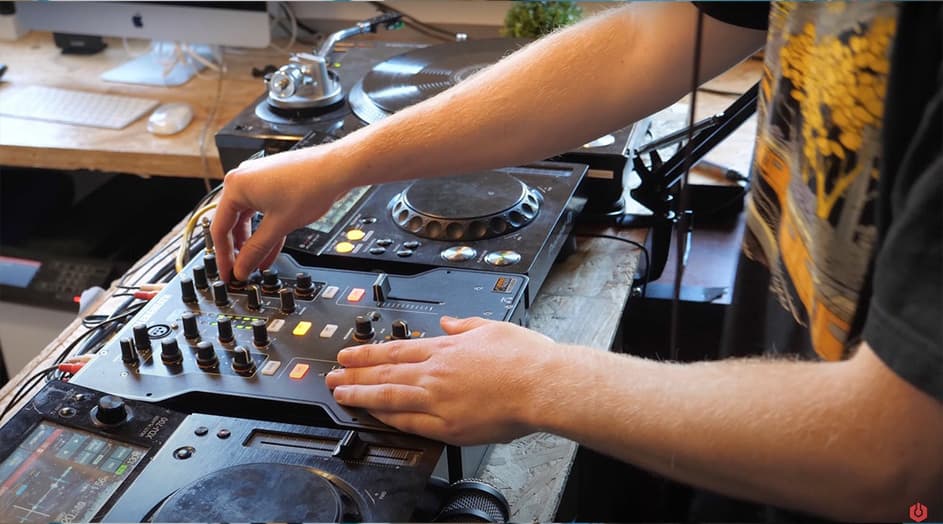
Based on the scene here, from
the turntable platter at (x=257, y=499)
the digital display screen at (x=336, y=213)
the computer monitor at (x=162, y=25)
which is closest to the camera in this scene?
the turntable platter at (x=257, y=499)

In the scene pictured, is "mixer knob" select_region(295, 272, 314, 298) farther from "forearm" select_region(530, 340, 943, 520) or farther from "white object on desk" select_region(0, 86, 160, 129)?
"white object on desk" select_region(0, 86, 160, 129)

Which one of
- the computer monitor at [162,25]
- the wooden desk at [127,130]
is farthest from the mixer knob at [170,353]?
the computer monitor at [162,25]

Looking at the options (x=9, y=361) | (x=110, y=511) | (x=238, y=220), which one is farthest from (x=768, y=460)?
(x=9, y=361)

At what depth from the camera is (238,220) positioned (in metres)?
1.08

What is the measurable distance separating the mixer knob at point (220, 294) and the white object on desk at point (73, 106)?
1.00 metres

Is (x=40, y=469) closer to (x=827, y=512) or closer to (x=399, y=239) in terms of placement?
(x=399, y=239)

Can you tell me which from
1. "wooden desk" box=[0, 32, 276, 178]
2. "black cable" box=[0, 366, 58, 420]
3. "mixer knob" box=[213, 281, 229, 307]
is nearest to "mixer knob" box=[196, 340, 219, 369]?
"mixer knob" box=[213, 281, 229, 307]

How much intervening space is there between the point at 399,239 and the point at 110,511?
0.48 meters

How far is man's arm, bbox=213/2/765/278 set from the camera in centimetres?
100

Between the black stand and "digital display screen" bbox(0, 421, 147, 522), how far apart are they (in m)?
0.75

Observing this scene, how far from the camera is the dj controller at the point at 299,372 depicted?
748 mm

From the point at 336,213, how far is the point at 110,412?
44 cm

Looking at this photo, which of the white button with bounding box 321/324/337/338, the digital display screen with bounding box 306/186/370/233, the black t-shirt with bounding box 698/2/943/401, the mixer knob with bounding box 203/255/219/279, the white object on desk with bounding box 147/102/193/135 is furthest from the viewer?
the white object on desk with bounding box 147/102/193/135

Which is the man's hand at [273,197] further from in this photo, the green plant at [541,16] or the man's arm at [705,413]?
the green plant at [541,16]
